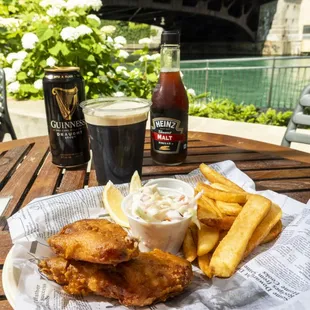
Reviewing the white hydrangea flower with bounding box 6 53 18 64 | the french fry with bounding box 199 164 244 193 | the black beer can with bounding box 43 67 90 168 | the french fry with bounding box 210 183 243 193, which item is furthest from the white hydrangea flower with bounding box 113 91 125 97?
the french fry with bounding box 210 183 243 193

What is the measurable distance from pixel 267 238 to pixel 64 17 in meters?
4.20

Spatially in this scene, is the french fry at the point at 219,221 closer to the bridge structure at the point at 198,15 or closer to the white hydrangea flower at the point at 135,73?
the white hydrangea flower at the point at 135,73

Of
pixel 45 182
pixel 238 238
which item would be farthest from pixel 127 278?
pixel 45 182

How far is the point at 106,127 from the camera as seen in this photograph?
1.46 meters

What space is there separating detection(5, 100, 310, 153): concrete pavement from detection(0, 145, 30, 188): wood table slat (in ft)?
6.01

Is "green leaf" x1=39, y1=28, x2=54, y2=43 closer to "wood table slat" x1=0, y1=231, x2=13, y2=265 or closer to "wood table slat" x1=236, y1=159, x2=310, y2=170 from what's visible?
"wood table slat" x1=236, y1=159, x2=310, y2=170

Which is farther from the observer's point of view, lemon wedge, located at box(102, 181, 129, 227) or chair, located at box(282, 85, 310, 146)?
chair, located at box(282, 85, 310, 146)

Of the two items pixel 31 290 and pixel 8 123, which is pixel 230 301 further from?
pixel 8 123

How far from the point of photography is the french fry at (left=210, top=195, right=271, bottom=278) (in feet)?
3.27

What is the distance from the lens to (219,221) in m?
1.14

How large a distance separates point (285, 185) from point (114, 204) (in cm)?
78

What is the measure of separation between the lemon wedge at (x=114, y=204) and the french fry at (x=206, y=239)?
0.28 m

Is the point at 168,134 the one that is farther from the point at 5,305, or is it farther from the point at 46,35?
the point at 46,35

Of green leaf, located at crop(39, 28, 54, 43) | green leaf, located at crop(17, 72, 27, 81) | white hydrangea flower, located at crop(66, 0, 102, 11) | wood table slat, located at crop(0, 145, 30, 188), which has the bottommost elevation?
green leaf, located at crop(17, 72, 27, 81)
